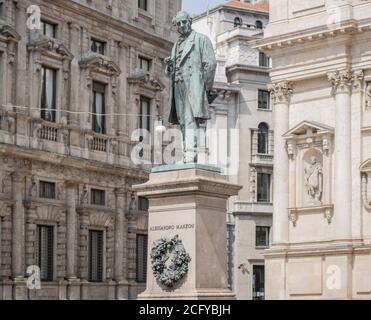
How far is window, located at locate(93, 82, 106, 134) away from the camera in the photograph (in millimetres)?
41688

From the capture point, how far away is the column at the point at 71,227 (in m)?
38.9

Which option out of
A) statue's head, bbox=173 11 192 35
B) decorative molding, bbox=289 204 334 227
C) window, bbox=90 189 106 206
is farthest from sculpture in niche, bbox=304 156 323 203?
statue's head, bbox=173 11 192 35

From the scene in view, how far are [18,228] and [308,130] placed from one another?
41.6ft

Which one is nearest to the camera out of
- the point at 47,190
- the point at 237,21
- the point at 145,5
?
the point at 47,190

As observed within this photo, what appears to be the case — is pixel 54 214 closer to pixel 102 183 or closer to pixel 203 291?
pixel 102 183

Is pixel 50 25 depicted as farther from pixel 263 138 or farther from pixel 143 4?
pixel 263 138

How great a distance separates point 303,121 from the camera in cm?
4156

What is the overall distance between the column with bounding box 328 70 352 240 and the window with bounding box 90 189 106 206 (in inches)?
371

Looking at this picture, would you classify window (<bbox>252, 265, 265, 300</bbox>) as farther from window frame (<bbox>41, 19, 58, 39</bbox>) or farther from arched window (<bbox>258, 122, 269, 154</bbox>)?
window frame (<bbox>41, 19, 58, 39</bbox>)

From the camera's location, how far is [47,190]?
38.5m

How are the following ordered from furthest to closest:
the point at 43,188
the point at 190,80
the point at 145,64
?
1. the point at 145,64
2. the point at 43,188
3. the point at 190,80

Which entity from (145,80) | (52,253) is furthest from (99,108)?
(52,253)

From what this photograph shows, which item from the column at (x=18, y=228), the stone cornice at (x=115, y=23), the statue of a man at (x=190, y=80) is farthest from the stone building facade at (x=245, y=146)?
the statue of a man at (x=190, y=80)
